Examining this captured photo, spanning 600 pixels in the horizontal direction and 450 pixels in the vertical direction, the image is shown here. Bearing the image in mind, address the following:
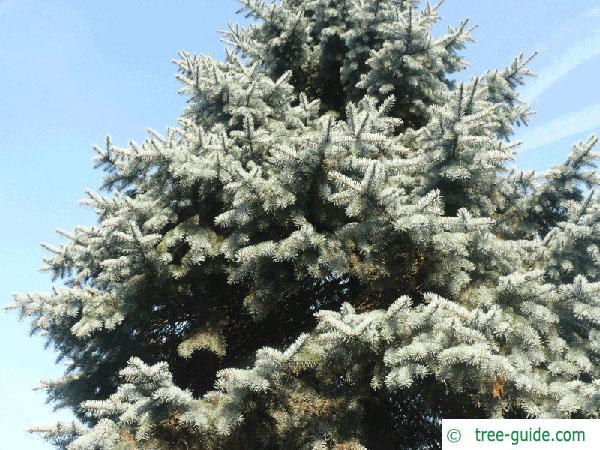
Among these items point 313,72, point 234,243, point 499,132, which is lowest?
point 234,243

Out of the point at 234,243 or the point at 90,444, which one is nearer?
the point at 90,444

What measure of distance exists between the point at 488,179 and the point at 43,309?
5480mm

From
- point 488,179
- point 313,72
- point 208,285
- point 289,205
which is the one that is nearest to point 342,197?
point 289,205

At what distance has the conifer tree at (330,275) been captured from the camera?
4715 mm

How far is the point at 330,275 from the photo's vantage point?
20.0 ft

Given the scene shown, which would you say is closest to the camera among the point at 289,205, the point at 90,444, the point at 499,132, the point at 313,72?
the point at 90,444

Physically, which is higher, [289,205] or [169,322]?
[289,205]

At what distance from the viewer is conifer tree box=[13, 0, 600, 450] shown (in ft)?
15.5

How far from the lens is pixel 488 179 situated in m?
5.89

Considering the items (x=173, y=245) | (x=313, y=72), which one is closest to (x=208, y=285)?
(x=173, y=245)

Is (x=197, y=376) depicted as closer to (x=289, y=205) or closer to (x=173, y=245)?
(x=173, y=245)

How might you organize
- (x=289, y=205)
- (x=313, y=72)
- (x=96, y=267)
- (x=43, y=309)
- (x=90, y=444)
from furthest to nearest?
(x=313, y=72), (x=96, y=267), (x=43, y=309), (x=289, y=205), (x=90, y=444)

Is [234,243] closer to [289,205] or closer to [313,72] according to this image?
[289,205]

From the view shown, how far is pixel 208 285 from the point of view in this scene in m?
6.51
